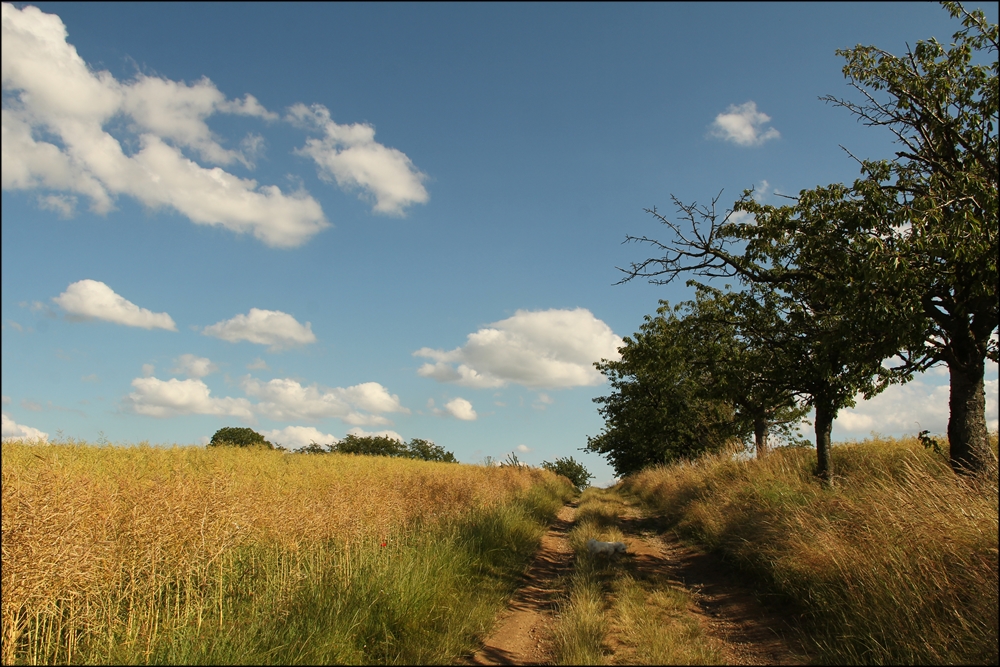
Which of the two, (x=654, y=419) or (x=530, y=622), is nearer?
(x=530, y=622)

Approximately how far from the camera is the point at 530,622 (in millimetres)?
7477

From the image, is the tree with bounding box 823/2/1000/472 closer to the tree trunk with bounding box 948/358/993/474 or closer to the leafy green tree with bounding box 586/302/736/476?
the tree trunk with bounding box 948/358/993/474

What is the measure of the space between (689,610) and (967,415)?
5.72 m

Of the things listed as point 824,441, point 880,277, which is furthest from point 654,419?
point 880,277

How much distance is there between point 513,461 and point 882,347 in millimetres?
30533

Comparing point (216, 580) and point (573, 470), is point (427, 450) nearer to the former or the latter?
point (573, 470)

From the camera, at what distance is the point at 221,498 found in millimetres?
6480

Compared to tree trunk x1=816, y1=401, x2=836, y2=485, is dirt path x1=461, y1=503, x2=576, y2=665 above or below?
below

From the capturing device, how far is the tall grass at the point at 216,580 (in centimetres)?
488

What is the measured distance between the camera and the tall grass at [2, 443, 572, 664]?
4875mm

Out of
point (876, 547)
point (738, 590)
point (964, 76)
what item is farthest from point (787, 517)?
point (964, 76)

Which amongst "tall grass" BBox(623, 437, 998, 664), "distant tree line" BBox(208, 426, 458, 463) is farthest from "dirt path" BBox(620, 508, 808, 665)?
"distant tree line" BBox(208, 426, 458, 463)

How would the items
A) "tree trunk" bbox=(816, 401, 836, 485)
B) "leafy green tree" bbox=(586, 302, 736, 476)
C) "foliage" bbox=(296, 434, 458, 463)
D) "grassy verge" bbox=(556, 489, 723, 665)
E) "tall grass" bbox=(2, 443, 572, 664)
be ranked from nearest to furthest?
"tall grass" bbox=(2, 443, 572, 664) < "grassy verge" bbox=(556, 489, 723, 665) < "tree trunk" bbox=(816, 401, 836, 485) < "leafy green tree" bbox=(586, 302, 736, 476) < "foliage" bbox=(296, 434, 458, 463)

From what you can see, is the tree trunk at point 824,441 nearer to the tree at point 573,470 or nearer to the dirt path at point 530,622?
the dirt path at point 530,622
